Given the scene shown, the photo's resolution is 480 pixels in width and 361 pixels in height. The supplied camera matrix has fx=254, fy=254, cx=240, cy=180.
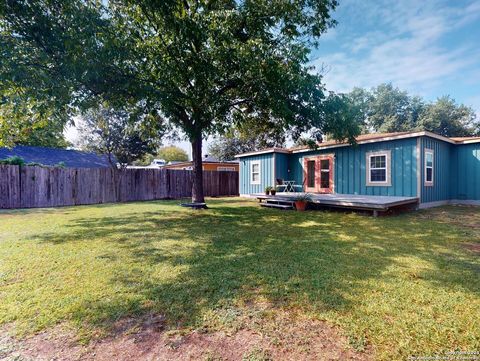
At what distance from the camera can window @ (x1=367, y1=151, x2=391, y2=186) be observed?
9.63 meters

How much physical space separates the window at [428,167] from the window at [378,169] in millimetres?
1172

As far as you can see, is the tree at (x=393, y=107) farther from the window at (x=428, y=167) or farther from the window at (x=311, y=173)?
the window at (x=428, y=167)

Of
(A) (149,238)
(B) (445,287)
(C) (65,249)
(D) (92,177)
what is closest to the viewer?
(B) (445,287)

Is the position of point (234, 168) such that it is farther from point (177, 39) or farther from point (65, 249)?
point (65, 249)

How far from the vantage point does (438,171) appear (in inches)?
381

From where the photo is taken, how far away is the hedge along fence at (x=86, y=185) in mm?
10031

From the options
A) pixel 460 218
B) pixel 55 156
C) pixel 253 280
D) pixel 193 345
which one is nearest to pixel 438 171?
pixel 460 218

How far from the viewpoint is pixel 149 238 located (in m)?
5.03

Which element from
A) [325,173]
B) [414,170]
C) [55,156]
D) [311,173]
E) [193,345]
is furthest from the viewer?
[55,156]

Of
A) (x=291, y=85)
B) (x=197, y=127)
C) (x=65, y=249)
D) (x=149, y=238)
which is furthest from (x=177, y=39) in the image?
(x=65, y=249)

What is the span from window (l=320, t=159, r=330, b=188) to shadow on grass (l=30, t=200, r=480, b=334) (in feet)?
17.3

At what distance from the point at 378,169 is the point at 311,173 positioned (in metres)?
3.33

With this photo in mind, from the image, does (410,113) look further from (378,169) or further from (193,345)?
(193,345)

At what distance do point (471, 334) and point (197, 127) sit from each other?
724 centimetres
